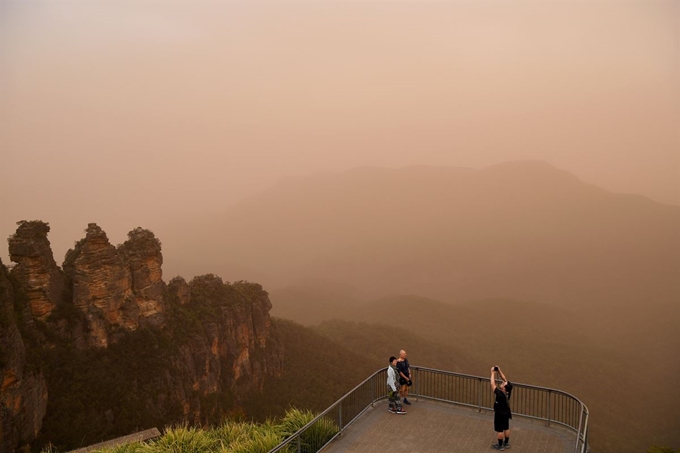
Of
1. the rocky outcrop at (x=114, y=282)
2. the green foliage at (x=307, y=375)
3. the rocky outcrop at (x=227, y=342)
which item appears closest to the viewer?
the rocky outcrop at (x=114, y=282)

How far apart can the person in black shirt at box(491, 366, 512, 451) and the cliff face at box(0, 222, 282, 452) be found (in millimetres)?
24448

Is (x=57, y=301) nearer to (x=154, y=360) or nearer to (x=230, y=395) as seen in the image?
(x=154, y=360)

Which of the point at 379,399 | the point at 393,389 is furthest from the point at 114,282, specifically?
the point at 393,389

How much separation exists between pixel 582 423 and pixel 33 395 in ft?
94.9

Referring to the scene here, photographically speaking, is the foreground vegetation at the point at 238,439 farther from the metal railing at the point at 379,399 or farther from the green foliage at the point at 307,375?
the green foliage at the point at 307,375

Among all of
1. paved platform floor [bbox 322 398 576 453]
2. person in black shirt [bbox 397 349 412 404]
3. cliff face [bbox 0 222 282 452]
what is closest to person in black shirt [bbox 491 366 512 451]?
paved platform floor [bbox 322 398 576 453]

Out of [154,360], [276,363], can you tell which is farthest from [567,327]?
[154,360]

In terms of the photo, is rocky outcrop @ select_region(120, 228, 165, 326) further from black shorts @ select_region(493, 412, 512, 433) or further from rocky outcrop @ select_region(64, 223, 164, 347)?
black shorts @ select_region(493, 412, 512, 433)

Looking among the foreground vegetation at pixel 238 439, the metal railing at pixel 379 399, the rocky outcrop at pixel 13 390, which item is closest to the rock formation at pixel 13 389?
the rocky outcrop at pixel 13 390

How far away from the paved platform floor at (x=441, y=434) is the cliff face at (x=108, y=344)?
20118 mm

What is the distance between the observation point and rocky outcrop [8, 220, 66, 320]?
99.8 ft

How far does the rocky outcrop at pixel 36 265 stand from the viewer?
30422 millimetres

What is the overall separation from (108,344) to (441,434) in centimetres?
3145

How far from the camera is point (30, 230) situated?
30.8 metres
